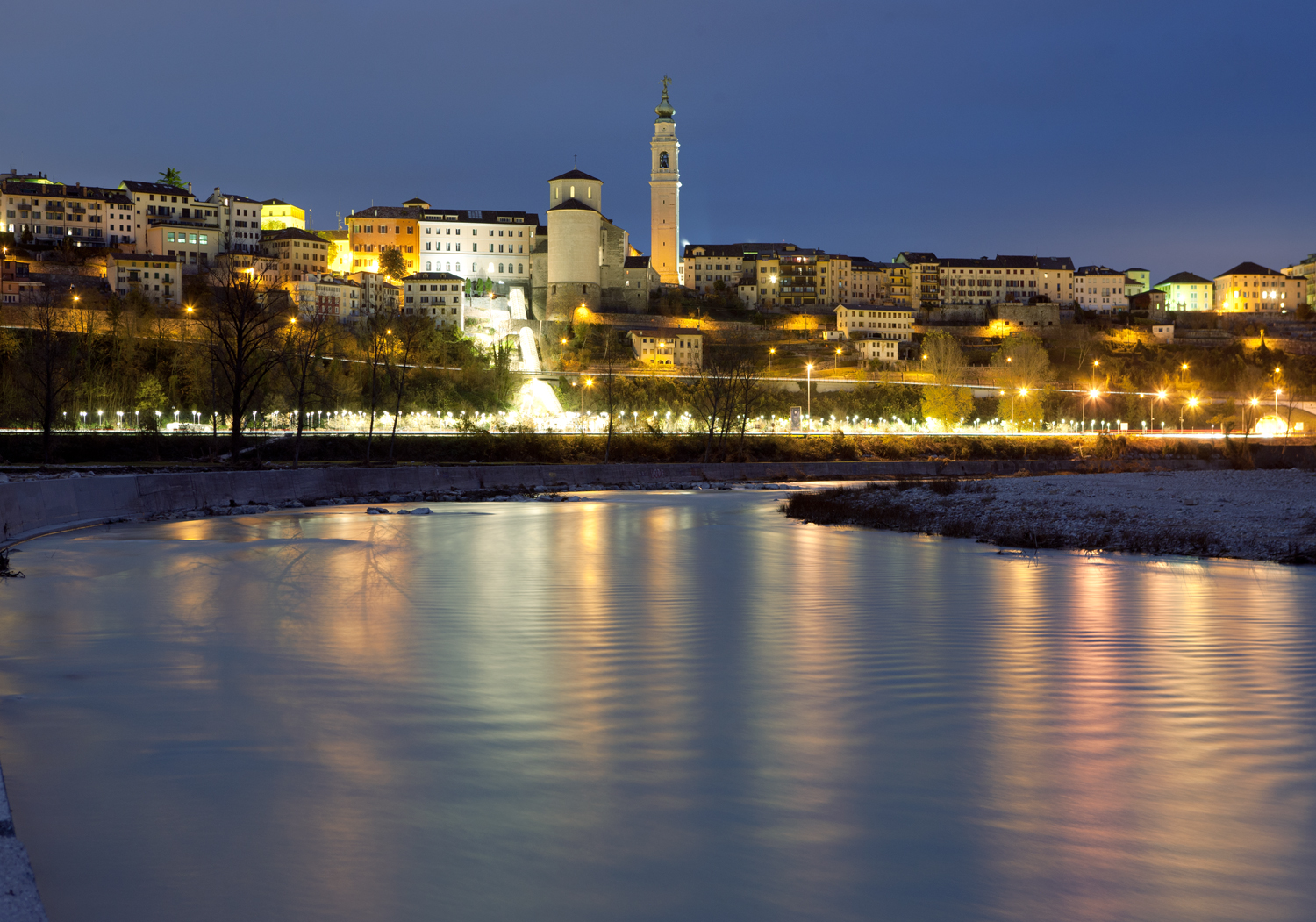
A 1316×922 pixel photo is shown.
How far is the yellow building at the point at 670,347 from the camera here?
103 metres

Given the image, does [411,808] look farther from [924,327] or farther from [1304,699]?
[924,327]

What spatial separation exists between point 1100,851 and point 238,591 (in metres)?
13.2

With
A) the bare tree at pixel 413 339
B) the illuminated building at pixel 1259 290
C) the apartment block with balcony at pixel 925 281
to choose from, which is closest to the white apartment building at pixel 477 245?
the bare tree at pixel 413 339

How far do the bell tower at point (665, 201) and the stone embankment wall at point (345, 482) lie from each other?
79.7m

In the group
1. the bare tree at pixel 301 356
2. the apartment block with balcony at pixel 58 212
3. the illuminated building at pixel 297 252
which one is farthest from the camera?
the illuminated building at pixel 297 252

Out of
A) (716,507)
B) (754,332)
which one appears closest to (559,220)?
(754,332)

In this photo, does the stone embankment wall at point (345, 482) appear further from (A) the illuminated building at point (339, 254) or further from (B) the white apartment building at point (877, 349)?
(A) the illuminated building at point (339, 254)

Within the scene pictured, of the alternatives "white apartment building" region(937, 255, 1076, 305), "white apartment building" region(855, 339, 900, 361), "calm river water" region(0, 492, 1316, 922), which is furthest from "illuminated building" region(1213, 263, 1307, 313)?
"calm river water" region(0, 492, 1316, 922)

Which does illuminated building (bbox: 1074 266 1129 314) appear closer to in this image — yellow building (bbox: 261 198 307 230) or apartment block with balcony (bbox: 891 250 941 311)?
apartment block with balcony (bbox: 891 250 941 311)

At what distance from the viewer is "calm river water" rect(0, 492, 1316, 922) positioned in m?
5.21

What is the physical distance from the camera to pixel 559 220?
380ft

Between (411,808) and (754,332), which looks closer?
(411,808)

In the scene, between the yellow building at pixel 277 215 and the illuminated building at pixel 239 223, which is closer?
the illuminated building at pixel 239 223

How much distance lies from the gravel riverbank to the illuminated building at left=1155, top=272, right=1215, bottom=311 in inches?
5180
